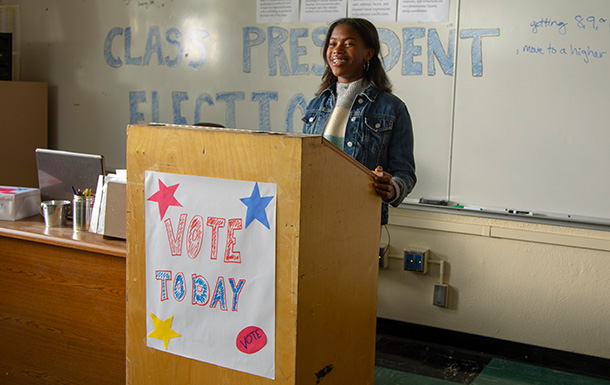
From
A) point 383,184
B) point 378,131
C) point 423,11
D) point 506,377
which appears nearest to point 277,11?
point 423,11

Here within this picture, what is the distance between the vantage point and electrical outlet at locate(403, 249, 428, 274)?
11.3 feet

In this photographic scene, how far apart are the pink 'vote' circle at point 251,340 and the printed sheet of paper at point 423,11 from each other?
7.49ft

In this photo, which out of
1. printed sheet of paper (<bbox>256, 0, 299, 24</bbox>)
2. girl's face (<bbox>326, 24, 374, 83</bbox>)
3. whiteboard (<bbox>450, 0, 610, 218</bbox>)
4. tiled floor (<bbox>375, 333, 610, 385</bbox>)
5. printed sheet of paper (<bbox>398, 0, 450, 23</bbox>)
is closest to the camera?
girl's face (<bbox>326, 24, 374, 83</bbox>)

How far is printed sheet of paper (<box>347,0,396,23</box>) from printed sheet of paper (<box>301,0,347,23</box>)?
5 centimetres

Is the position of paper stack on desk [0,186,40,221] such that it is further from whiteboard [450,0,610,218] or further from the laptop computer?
whiteboard [450,0,610,218]

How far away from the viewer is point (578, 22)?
117 inches

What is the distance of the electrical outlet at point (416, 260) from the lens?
11.3ft

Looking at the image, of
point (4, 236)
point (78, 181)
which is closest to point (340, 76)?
point (78, 181)

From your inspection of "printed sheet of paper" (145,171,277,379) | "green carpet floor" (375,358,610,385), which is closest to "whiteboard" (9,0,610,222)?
"green carpet floor" (375,358,610,385)

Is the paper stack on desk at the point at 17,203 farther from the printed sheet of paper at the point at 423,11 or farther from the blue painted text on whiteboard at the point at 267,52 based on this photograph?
the printed sheet of paper at the point at 423,11

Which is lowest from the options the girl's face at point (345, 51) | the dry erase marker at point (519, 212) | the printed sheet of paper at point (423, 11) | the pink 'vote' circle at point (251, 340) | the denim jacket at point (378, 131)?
the pink 'vote' circle at point (251, 340)

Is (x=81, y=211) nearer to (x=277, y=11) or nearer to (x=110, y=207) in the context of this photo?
(x=110, y=207)

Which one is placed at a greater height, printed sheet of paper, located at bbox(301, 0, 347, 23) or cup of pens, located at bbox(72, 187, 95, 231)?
printed sheet of paper, located at bbox(301, 0, 347, 23)

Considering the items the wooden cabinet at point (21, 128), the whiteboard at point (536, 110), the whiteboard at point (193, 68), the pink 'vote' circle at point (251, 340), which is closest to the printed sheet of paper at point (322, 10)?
the whiteboard at point (193, 68)
